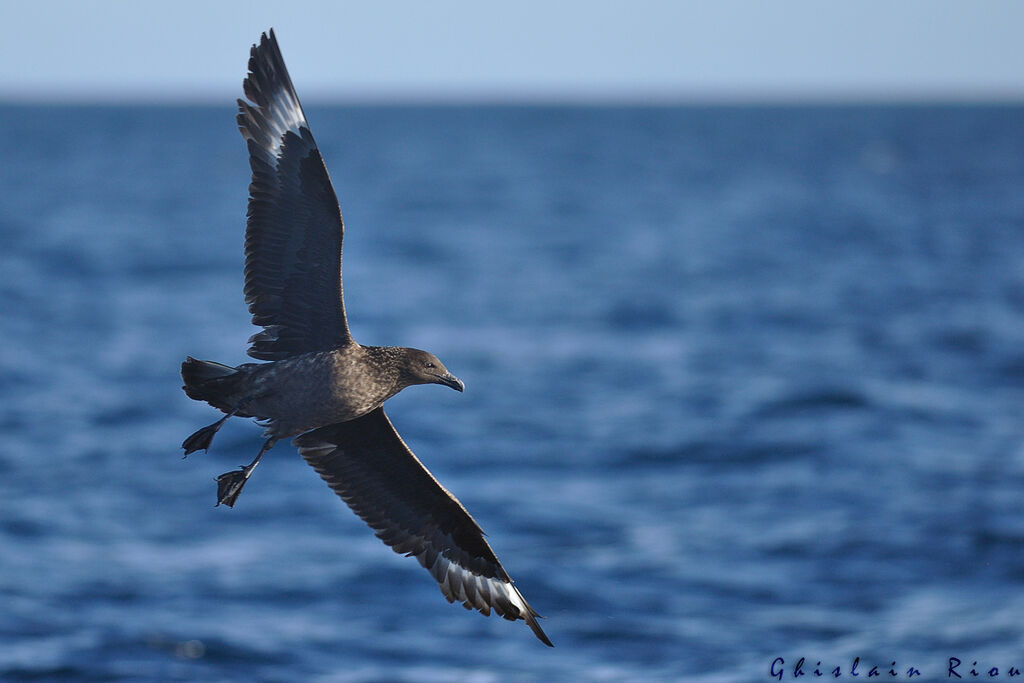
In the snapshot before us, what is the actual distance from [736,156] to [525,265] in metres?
53.4

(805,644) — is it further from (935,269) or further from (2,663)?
(935,269)

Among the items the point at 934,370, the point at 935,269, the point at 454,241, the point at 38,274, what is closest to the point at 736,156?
the point at 454,241

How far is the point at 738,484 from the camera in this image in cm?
1806

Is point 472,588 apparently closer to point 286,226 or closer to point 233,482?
point 233,482

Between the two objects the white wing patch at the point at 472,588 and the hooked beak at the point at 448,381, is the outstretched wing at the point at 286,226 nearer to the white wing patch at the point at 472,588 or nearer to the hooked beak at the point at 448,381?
the hooked beak at the point at 448,381

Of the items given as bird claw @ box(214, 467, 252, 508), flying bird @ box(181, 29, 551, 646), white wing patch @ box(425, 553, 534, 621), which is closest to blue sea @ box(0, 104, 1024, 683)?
white wing patch @ box(425, 553, 534, 621)

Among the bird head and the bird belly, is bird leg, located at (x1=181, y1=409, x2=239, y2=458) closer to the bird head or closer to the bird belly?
the bird belly

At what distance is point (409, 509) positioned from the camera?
7.36 meters

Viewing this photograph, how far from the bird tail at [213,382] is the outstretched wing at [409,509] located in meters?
0.96

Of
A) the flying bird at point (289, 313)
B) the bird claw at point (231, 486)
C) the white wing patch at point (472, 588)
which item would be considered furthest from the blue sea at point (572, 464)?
the flying bird at point (289, 313)

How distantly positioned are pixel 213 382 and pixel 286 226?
831 millimetres

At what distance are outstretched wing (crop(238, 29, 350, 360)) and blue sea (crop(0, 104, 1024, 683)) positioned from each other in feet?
20.3

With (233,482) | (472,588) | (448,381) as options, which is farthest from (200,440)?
(472,588)

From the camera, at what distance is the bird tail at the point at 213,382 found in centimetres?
617
